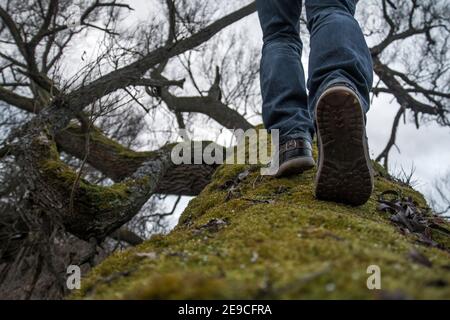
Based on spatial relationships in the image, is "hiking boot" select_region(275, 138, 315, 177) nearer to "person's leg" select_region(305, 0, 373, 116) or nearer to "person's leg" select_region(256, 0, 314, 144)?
"person's leg" select_region(256, 0, 314, 144)

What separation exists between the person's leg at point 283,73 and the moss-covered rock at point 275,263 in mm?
465

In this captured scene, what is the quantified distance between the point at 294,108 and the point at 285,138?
0.14 metres

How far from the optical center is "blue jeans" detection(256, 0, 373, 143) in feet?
4.55

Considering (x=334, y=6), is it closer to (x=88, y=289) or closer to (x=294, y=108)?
(x=294, y=108)

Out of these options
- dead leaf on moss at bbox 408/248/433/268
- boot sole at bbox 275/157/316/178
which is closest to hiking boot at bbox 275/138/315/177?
boot sole at bbox 275/157/316/178

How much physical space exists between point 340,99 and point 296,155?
1.45 feet

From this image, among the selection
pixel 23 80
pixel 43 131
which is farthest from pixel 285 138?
pixel 23 80

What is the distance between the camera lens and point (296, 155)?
162cm

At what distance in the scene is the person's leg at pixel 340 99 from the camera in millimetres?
1234

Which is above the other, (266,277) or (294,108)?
(294,108)

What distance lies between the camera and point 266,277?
0.64m

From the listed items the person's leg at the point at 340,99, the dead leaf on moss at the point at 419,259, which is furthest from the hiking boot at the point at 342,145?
the dead leaf on moss at the point at 419,259

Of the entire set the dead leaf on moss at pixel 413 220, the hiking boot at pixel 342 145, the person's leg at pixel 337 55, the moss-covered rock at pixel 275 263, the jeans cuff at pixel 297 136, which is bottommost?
the moss-covered rock at pixel 275 263

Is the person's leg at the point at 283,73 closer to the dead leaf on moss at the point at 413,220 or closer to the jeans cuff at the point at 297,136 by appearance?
the jeans cuff at the point at 297,136
